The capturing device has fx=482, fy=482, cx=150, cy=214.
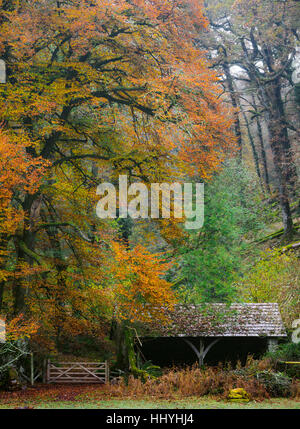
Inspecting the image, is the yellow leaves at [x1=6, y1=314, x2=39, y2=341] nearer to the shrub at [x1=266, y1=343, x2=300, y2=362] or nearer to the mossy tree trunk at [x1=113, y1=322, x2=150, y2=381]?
the mossy tree trunk at [x1=113, y1=322, x2=150, y2=381]

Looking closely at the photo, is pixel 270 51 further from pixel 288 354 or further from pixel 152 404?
pixel 152 404

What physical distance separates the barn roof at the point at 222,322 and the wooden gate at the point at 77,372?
263 centimetres

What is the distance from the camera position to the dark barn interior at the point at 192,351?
19.4 metres

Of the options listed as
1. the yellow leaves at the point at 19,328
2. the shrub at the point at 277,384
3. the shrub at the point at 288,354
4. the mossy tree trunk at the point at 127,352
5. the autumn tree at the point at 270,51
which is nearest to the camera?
the yellow leaves at the point at 19,328

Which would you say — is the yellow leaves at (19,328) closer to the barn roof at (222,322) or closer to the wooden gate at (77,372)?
the wooden gate at (77,372)

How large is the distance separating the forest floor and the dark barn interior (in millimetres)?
3844

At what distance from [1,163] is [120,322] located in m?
7.96

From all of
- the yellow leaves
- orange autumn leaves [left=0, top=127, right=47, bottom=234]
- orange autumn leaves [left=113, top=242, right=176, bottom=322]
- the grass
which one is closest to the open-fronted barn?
orange autumn leaves [left=113, top=242, right=176, bottom=322]

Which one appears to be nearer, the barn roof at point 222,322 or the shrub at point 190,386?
the shrub at point 190,386

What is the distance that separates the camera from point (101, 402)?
14148 mm

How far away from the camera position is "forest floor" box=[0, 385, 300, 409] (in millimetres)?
13266

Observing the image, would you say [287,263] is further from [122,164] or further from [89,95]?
[89,95]

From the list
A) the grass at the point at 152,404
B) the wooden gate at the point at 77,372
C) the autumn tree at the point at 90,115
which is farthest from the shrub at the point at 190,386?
the autumn tree at the point at 90,115
